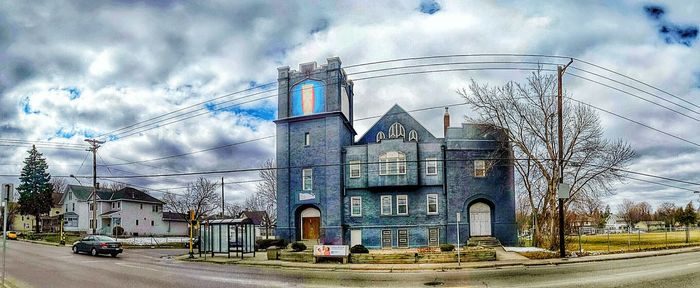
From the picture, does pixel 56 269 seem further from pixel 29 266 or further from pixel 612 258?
pixel 612 258

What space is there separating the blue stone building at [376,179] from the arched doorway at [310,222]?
0.09m

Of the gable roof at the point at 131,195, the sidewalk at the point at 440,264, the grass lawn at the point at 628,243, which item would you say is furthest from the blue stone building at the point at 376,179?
the gable roof at the point at 131,195

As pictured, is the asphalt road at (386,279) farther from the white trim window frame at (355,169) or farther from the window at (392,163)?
the white trim window frame at (355,169)

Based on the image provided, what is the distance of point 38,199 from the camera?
85312 millimetres

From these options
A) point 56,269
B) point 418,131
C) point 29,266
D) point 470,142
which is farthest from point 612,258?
point 29,266

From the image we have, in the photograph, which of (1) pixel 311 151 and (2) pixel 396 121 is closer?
(1) pixel 311 151

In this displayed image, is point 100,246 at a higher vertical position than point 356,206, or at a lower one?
lower

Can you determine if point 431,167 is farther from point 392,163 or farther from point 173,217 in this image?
point 173,217

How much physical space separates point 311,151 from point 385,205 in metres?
7.87

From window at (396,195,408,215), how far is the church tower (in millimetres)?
4707

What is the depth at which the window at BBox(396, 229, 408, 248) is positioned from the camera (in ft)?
134

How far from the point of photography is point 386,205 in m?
41.9

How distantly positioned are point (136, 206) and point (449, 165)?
2247 inches

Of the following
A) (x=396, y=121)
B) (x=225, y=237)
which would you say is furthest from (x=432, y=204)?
(x=225, y=237)
